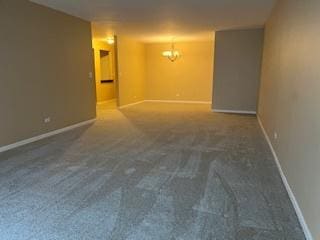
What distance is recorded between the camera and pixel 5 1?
3.82 m

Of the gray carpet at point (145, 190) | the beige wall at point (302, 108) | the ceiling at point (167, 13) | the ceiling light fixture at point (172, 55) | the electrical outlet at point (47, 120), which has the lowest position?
the gray carpet at point (145, 190)

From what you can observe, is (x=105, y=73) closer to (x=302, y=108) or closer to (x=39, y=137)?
(x=39, y=137)

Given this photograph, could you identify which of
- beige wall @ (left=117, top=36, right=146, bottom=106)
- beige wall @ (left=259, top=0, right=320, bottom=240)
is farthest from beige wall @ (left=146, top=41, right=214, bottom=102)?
beige wall @ (left=259, top=0, right=320, bottom=240)

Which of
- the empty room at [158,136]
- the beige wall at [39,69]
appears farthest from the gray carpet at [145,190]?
the beige wall at [39,69]

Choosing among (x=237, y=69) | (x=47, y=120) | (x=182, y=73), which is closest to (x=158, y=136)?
(x=47, y=120)

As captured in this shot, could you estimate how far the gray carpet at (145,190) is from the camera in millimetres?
1980

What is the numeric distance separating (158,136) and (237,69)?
3.92m

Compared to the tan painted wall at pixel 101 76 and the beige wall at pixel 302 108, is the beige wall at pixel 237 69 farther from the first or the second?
the tan painted wall at pixel 101 76

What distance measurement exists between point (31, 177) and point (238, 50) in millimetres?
6428

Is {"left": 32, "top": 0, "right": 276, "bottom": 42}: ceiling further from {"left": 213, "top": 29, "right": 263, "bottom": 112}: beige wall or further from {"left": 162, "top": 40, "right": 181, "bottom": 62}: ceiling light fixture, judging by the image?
{"left": 162, "top": 40, "right": 181, "bottom": 62}: ceiling light fixture

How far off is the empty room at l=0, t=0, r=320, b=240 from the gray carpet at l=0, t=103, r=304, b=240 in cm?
1

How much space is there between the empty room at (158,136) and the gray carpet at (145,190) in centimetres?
1

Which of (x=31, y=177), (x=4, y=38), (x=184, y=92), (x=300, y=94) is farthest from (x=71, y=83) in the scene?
(x=184, y=92)

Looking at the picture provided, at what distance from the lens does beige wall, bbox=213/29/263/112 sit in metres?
7.14
